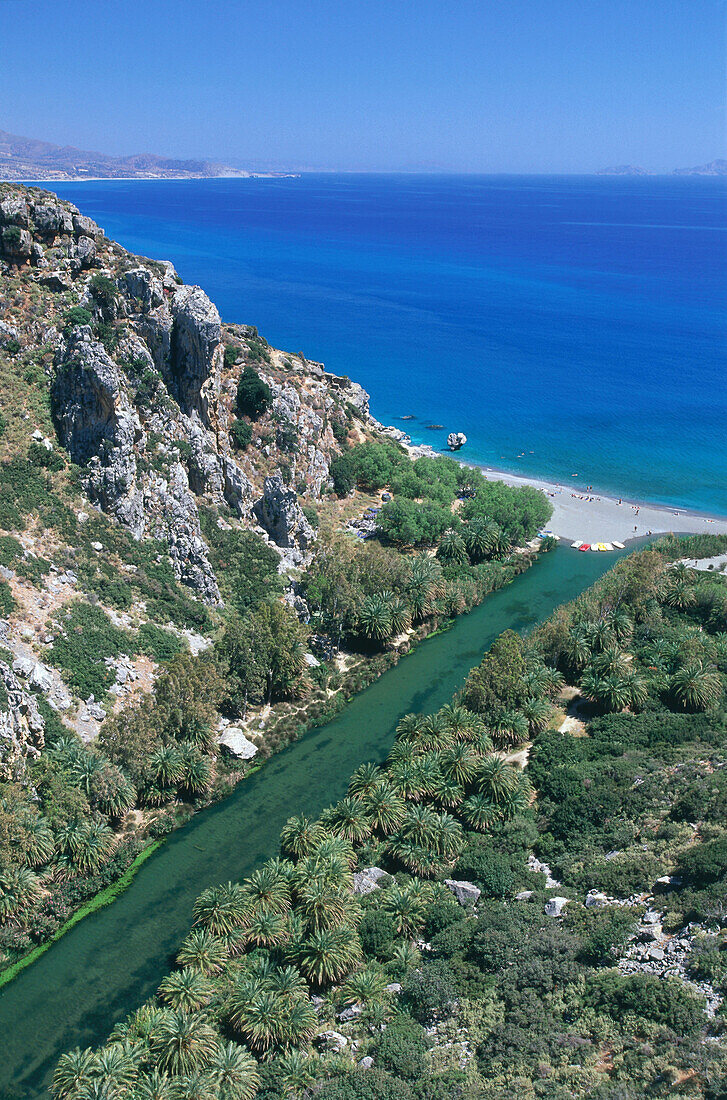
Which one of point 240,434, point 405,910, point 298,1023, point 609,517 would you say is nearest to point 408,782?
point 405,910

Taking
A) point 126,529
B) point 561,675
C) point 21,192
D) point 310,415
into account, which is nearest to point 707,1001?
point 561,675

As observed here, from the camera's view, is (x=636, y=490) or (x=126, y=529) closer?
(x=126, y=529)

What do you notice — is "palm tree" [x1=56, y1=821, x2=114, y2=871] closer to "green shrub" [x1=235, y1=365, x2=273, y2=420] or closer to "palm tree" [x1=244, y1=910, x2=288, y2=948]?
"palm tree" [x1=244, y1=910, x2=288, y2=948]

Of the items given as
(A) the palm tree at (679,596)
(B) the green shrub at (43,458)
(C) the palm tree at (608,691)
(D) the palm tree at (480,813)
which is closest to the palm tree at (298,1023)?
(D) the palm tree at (480,813)

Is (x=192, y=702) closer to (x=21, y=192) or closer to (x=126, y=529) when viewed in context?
(x=126, y=529)

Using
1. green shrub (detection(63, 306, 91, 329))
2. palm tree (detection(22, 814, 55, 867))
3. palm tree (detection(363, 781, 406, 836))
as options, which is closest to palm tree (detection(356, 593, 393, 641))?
palm tree (detection(363, 781, 406, 836))

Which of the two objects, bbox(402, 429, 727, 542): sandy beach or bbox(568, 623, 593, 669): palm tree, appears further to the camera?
bbox(402, 429, 727, 542): sandy beach
